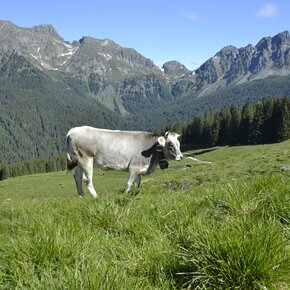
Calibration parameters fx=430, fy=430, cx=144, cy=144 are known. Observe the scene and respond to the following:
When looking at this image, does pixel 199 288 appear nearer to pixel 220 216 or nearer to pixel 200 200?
pixel 220 216

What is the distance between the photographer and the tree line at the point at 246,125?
132 m

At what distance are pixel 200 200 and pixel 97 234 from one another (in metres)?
2.51

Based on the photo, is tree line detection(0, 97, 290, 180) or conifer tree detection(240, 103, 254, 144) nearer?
tree line detection(0, 97, 290, 180)

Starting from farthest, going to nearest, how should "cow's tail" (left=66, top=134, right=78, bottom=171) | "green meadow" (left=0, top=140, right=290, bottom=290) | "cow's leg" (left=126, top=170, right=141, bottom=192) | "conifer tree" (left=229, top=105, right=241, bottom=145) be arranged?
"conifer tree" (left=229, top=105, right=241, bottom=145) < "cow's tail" (left=66, top=134, right=78, bottom=171) < "cow's leg" (left=126, top=170, right=141, bottom=192) < "green meadow" (left=0, top=140, right=290, bottom=290)

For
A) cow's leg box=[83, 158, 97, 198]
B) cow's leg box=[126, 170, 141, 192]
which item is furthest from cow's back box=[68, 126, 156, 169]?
cow's leg box=[126, 170, 141, 192]

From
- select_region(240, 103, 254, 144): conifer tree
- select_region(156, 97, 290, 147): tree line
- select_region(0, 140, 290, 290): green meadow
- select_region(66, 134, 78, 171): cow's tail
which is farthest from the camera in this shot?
select_region(240, 103, 254, 144): conifer tree

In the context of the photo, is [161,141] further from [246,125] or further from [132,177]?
[246,125]

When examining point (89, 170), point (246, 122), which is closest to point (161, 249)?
point (89, 170)

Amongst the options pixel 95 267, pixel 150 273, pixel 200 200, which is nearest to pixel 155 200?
pixel 200 200

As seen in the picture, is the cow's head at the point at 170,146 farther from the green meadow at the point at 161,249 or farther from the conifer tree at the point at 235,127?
the conifer tree at the point at 235,127

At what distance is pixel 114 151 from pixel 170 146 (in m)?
2.22

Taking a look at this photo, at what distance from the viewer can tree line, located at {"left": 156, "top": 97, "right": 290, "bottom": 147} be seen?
132 m

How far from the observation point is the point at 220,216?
6621mm

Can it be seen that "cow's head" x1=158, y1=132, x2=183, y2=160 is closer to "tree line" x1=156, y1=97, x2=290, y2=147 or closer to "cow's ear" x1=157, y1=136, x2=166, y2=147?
"cow's ear" x1=157, y1=136, x2=166, y2=147
